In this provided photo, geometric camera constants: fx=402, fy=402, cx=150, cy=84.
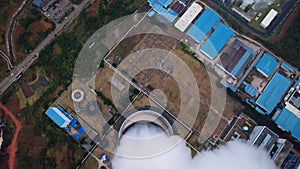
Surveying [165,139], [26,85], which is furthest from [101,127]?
[26,85]

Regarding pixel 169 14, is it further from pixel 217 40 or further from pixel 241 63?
pixel 241 63

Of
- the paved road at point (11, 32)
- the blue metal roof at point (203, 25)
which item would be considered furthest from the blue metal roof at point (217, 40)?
the paved road at point (11, 32)

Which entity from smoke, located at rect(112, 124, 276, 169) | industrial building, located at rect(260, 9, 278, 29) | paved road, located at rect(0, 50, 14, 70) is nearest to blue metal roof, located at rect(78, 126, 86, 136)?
smoke, located at rect(112, 124, 276, 169)

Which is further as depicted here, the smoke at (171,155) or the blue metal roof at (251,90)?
the blue metal roof at (251,90)

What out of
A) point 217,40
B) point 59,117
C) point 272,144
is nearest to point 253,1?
point 217,40

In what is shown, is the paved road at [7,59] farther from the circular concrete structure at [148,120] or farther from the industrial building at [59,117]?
the circular concrete structure at [148,120]

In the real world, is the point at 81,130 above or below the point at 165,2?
below

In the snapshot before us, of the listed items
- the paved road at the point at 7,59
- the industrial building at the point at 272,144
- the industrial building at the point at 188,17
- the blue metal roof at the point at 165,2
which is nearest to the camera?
the industrial building at the point at 272,144
